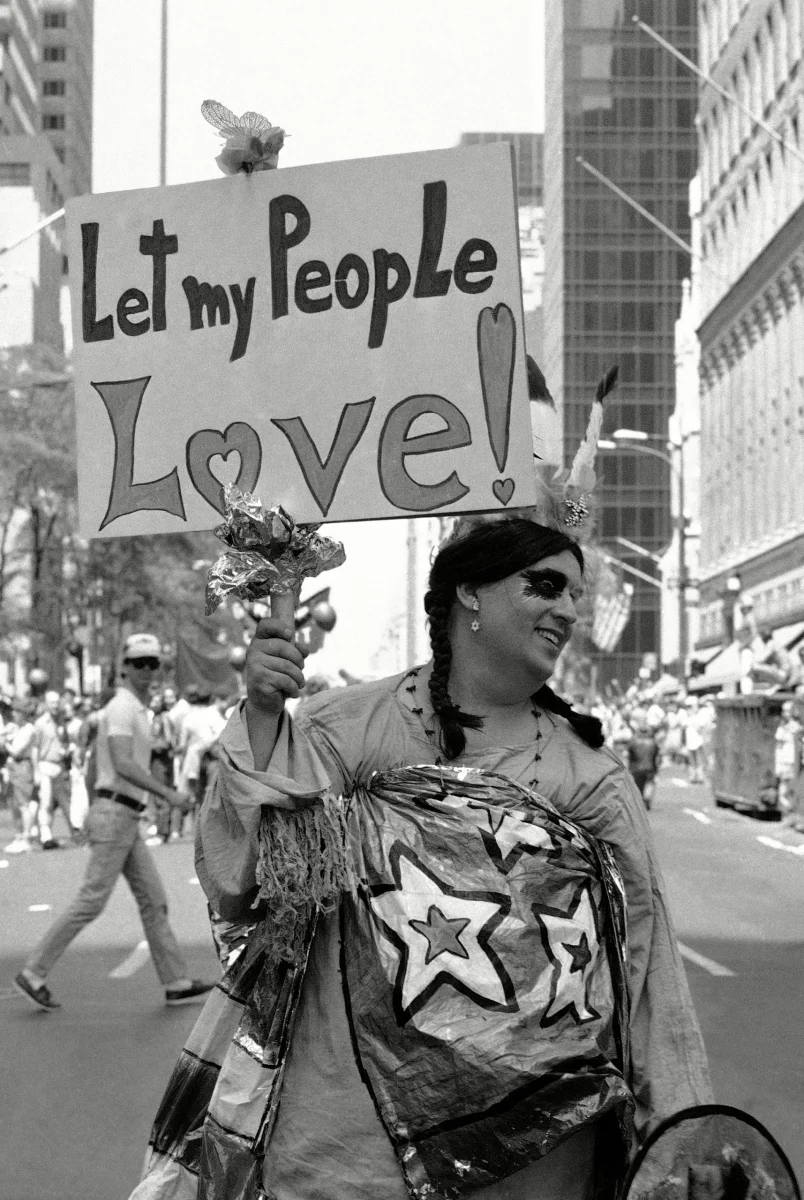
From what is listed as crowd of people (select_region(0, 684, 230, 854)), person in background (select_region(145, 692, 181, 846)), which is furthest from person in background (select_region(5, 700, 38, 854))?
person in background (select_region(145, 692, 181, 846))

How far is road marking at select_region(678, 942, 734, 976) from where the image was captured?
10.9 meters

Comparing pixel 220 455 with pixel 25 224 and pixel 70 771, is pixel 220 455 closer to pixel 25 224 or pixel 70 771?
pixel 70 771

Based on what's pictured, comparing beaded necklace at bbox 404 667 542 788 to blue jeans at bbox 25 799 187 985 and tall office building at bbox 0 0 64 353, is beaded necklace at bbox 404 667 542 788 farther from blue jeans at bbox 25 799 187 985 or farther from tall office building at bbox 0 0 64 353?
tall office building at bbox 0 0 64 353

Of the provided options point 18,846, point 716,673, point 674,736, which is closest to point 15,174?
point 716,673

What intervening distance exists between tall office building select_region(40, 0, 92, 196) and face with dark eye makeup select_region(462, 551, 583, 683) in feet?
459

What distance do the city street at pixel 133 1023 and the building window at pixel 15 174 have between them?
72376 mm

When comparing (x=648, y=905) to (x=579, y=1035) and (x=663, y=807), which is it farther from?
(x=663, y=807)

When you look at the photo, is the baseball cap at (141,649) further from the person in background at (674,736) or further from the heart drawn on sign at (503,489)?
the person in background at (674,736)

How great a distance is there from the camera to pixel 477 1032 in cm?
292

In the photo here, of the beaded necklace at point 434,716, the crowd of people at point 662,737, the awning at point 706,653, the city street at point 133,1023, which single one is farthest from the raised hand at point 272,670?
the awning at point 706,653

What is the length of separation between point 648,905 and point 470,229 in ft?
3.92

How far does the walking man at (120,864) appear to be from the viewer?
938cm

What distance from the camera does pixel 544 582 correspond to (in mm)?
3322

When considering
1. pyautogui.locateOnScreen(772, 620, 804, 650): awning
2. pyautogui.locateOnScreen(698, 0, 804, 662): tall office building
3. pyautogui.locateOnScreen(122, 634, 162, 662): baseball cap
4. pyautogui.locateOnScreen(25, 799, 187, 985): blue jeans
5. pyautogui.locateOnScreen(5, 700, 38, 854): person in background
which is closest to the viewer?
pyautogui.locateOnScreen(25, 799, 187, 985): blue jeans
